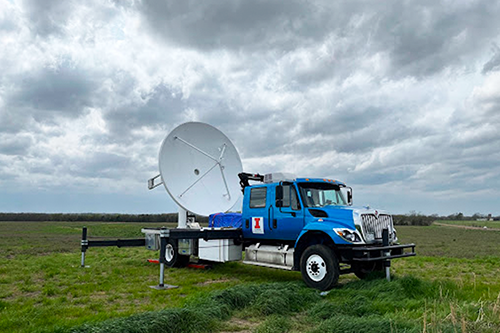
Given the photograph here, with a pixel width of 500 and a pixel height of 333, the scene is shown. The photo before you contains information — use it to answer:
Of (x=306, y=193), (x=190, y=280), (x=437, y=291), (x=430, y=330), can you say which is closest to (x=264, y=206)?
(x=306, y=193)

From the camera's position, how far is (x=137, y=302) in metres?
9.44

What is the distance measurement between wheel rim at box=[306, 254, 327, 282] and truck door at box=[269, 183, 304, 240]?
111 cm

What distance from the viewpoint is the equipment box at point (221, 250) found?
A: 13.7 metres

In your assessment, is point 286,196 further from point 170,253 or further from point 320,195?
point 170,253

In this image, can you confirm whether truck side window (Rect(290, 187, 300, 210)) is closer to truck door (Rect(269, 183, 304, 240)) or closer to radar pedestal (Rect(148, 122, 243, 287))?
truck door (Rect(269, 183, 304, 240))

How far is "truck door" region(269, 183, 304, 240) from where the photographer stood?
38.6 feet

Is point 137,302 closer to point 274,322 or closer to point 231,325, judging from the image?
point 231,325

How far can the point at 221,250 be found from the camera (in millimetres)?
13766

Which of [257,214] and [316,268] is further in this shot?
[257,214]

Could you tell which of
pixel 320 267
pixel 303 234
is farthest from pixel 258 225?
pixel 320 267

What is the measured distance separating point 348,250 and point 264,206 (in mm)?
3180

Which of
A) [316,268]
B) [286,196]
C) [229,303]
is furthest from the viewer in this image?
[286,196]

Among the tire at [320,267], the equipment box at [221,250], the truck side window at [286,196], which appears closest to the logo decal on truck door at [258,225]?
the truck side window at [286,196]

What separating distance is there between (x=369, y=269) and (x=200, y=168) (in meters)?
7.40
